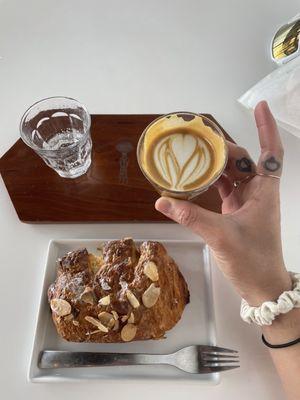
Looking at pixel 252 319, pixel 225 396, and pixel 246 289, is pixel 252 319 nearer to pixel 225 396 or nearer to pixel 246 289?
pixel 246 289

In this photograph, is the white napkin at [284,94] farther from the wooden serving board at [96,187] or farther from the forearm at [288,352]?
the forearm at [288,352]

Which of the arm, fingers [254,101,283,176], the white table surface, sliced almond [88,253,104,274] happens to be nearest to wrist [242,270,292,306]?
the arm

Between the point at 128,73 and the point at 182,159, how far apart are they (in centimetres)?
51

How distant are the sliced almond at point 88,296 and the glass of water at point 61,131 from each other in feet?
1.21

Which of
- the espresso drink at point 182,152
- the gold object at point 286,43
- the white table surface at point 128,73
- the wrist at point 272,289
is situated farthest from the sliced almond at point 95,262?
the gold object at point 286,43

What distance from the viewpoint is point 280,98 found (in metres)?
1.11

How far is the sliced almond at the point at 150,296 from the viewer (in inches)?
29.8

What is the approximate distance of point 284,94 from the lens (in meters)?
1.11

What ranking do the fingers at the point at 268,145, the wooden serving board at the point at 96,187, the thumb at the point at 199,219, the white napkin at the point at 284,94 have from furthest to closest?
the white napkin at the point at 284,94, the wooden serving board at the point at 96,187, the fingers at the point at 268,145, the thumb at the point at 199,219

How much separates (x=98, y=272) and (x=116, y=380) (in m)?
0.22

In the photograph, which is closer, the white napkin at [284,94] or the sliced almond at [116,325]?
the sliced almond at [116,325]

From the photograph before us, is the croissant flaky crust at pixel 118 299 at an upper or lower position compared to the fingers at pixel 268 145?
lower

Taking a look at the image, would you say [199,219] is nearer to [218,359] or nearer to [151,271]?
[151,271]

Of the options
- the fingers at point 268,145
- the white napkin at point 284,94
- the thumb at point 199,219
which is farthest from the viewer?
the white napkin at point 284,94
